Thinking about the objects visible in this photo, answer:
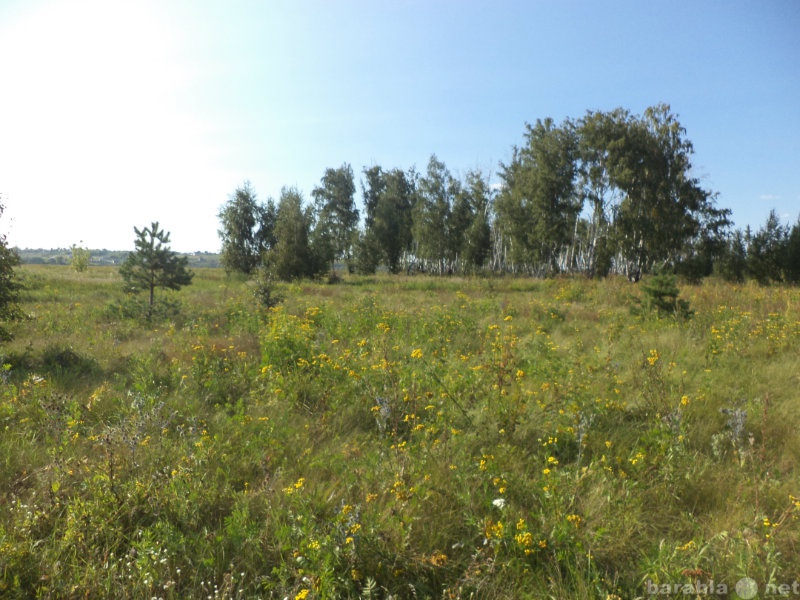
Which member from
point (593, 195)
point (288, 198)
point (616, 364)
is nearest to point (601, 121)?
point (593, 195)

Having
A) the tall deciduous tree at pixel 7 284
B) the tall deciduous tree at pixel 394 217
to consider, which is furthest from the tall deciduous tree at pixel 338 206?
the tall deciduous tree at pixel 7 284

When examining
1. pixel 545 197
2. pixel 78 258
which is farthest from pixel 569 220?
pixel 78 258

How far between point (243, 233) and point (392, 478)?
1548 inches

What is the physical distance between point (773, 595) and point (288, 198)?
30361 mm

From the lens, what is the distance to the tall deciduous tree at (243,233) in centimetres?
3831

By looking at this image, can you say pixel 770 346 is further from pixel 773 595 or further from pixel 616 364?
pixel 773 595

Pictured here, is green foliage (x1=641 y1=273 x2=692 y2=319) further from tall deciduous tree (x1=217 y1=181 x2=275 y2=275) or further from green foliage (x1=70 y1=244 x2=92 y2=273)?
green foliage (x1=70 y1=244 x2=92 y2=273)

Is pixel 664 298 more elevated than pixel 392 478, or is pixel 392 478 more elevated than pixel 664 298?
pixel 664 298

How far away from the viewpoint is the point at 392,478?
3074 millimetres

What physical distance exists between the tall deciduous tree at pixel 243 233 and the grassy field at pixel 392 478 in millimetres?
33393

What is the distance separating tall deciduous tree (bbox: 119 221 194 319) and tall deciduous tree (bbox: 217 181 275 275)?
26.7 m

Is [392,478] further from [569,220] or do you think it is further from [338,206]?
[338,206]

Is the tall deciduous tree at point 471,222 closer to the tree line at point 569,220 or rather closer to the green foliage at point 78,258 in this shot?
the tree line at point 569,220

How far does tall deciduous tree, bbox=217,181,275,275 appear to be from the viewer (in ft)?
126
